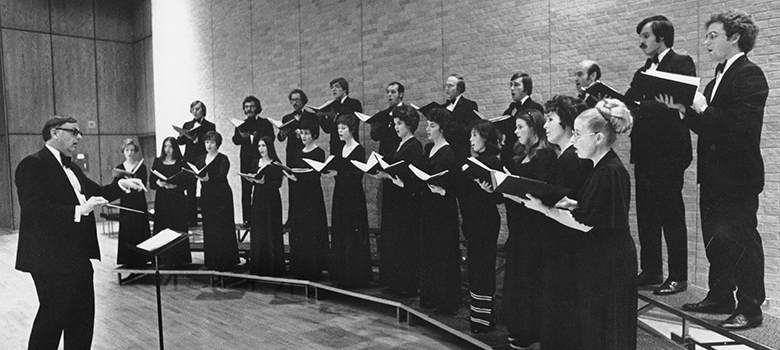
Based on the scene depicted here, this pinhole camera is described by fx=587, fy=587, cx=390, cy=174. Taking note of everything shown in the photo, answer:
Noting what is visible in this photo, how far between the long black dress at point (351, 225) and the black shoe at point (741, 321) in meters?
3.30

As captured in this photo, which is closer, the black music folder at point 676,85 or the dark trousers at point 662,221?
the black music folder at point 676,85

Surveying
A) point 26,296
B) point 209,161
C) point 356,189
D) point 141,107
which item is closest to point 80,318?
point 356,189

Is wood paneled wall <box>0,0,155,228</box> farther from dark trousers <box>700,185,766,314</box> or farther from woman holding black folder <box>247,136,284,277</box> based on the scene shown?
dark trousers <box>700,185,766,314</box>

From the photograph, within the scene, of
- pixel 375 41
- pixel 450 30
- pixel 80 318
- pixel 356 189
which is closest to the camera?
pixel 80 318

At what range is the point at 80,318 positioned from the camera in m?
3.73

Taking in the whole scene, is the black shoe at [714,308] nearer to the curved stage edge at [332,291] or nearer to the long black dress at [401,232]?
the curved stage edge at [332,291]

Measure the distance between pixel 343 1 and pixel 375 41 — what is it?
0.84 meters

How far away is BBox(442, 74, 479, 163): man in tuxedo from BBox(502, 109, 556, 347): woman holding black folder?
1453 mm

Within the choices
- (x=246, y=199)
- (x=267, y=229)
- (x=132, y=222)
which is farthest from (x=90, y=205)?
(x=246, y=199)

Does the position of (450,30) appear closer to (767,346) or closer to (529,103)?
(529,103)

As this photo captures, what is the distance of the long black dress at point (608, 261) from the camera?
8.86 ft

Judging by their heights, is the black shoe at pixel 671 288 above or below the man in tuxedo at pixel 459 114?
below

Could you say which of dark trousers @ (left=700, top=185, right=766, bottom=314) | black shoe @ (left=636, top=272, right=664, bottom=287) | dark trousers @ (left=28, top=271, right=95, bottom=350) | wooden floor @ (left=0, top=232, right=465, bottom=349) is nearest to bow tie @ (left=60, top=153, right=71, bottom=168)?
dark trousers @ (left=28, top=271, right=95, bottom=350)

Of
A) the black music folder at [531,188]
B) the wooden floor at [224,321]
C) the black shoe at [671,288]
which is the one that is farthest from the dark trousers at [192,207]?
the black shoe at [671,288]
